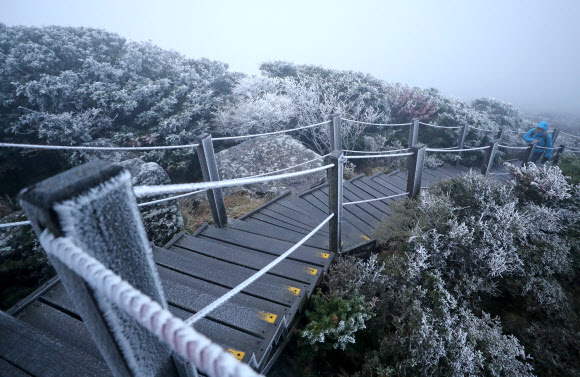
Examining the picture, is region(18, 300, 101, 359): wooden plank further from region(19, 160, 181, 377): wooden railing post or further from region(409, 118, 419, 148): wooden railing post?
region(409, 118, 419, 148): wooden railing post

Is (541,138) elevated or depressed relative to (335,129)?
depressed

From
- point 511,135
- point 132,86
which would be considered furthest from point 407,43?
point 132,86

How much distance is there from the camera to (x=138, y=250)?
84 cm

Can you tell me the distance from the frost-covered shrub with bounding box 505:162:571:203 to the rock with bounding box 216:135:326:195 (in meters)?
3.40

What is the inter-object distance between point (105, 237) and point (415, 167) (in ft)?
12.4

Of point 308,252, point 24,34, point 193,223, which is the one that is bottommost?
point 193,223

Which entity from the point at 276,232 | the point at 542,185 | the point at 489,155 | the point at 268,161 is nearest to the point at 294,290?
the point at 276,232

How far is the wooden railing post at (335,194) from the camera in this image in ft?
8.57

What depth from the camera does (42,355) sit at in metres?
1.60

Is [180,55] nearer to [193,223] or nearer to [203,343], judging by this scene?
[193,223]

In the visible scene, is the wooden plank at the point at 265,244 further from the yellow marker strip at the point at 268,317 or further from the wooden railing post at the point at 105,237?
the wooden railing post at the point at 105,237

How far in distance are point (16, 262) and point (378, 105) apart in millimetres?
9316

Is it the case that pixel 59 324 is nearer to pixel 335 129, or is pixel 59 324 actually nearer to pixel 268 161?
pixel 335 129

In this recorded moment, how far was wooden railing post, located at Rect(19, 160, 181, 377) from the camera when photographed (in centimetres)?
63
